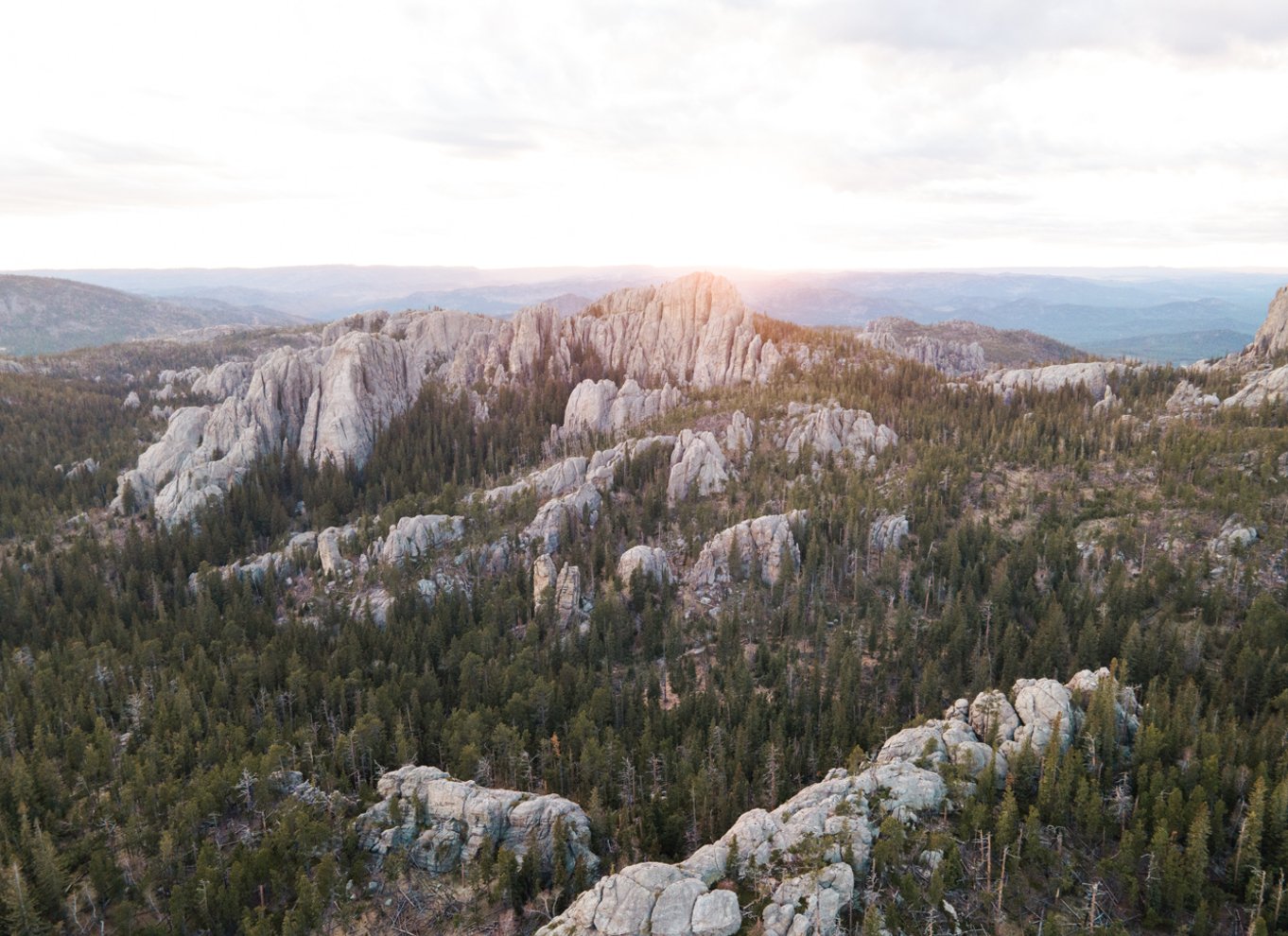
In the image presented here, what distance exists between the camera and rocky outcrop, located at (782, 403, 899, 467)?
15162 centimetres

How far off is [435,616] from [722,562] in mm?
49064

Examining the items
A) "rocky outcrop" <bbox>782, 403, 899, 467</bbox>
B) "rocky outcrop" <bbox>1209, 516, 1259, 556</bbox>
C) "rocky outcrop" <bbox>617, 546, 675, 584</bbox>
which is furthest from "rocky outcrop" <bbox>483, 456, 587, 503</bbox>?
"rocky outcrop" <bbox>1209, 516, 1259, 556</bbox>

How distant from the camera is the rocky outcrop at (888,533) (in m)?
121

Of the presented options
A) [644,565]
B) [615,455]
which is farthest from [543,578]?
[615,455]

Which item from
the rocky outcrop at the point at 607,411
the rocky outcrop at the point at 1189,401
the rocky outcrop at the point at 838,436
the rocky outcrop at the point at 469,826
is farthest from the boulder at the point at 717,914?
the rocky outcrop at the point at 1189,401

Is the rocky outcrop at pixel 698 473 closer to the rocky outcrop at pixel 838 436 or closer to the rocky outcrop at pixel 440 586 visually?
the rocky outcrop at pixel 838 436

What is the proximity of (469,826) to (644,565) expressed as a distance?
61.0m

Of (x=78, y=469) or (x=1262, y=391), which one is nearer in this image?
(x=1262, y=391)

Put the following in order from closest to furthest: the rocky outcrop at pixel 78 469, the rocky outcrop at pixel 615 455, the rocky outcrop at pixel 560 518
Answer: the rocky outcrop at pixel 560 518 < the rocky outcrop at pixel 615 455 < the rocky outcrop at pixel 78 469

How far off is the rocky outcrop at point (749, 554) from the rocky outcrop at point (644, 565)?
5.10m

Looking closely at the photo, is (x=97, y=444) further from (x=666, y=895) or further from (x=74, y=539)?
(x=666, y=895)

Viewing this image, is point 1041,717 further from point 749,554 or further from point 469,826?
point 749,554

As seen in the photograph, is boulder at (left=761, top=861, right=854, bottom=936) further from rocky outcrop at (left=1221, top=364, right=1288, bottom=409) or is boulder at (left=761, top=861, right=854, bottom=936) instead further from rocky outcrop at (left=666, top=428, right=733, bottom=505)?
rocky outcrop at (left=1221, top=364, right=1288, bottom=409)

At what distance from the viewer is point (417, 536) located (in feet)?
436
